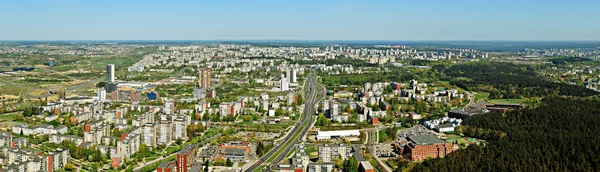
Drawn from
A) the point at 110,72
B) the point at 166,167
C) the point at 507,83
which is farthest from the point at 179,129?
the point at 507,83

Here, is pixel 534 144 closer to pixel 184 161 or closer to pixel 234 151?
pixel 234 151

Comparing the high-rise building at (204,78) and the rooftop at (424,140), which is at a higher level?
the high-rise building at (204,78)

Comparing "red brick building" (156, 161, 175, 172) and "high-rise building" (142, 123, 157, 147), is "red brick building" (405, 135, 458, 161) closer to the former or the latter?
"red brick building" (156, 161, 175, 172)

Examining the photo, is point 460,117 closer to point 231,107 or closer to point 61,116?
point 231,107

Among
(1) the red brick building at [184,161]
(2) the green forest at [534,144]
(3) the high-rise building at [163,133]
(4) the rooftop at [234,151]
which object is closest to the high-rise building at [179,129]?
(3) the high-rise building at [163,133]

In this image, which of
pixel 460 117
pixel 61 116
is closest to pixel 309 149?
pixel 460 117

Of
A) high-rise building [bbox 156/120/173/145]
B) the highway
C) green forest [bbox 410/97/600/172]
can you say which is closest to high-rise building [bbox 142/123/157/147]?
high-rise building [bbox 156/120/173/145]

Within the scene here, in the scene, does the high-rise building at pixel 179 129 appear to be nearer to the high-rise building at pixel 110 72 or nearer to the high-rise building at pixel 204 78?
the high-rise building at pixel 204 78
